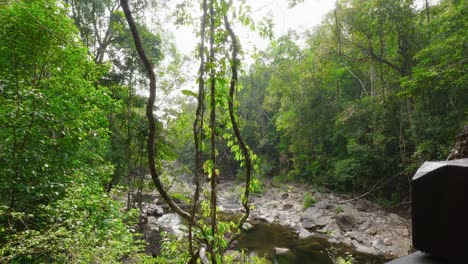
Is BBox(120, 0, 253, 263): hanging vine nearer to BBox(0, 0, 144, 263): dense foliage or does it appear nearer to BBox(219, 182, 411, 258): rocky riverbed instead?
BBox(0, 0, 144, 263): dense foliage

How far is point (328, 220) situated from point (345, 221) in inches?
36.3

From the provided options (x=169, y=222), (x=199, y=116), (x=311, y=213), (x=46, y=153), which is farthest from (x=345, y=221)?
(x=199, y=116)

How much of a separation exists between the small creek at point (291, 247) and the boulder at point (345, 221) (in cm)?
131

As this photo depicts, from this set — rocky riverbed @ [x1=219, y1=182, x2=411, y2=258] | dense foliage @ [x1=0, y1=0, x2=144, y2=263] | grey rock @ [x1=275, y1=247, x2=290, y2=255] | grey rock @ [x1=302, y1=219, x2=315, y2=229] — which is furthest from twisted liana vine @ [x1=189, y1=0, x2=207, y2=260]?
grey rock @ [x1=302, y1=219, x2=315, y2=229]

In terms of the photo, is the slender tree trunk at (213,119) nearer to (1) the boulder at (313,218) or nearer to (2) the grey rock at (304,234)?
(2) the grey rock at (304,234)

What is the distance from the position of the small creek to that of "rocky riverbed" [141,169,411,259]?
1.39 feet

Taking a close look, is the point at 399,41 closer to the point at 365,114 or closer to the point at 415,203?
the point at 365,114

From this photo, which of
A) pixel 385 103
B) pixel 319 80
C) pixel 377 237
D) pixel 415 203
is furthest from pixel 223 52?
pixel 319 80

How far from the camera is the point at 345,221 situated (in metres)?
11.5

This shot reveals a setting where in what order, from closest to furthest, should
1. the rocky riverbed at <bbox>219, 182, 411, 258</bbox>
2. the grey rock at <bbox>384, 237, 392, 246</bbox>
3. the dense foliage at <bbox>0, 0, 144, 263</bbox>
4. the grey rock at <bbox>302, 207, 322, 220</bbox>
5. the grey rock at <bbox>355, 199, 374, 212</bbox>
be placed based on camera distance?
the dense foliage at <bbox>0, 0, 144, 263</bbox>, the grey rock at <bbox>384, 237, 392, 246</bbox>, the rocky riverbed at <bbox>219, 182, 411, 258</bbox>, the grey rock at <bbox>355, 199, 374, 212</bbox>, the grey rock at <bbox>302, 207, 322, 220</bbox>

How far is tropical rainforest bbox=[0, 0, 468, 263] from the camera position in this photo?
6.53ft

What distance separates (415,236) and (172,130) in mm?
11533

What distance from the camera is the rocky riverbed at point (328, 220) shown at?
31.2ft

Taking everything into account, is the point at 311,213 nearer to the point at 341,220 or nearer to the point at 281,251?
the point at 341,220
